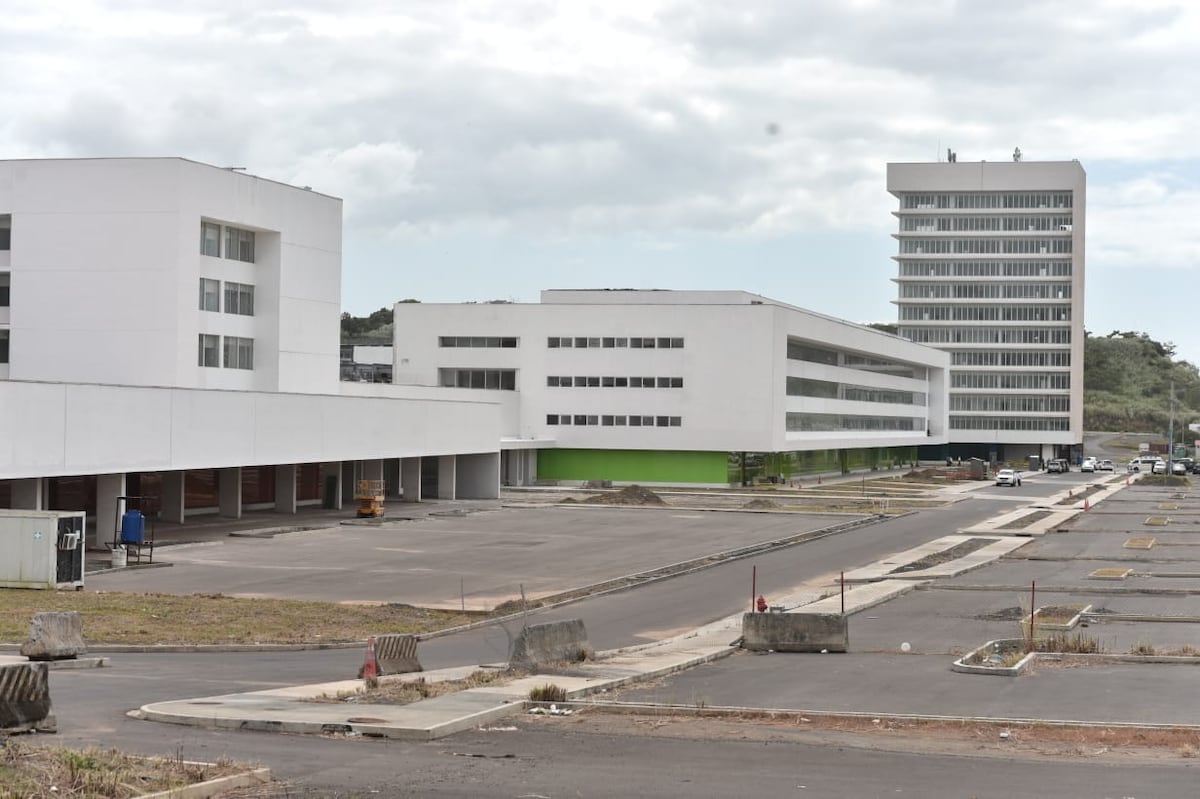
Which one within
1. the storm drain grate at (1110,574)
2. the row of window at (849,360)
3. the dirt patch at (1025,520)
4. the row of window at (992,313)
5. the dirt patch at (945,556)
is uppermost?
the row of window at (992,313)

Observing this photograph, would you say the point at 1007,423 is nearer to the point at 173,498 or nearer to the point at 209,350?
the point at 209,350

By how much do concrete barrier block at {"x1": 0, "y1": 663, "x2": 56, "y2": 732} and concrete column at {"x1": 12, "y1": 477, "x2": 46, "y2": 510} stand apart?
32299 mm

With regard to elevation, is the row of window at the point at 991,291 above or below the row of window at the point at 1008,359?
above

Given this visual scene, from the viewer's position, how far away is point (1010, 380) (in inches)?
7003

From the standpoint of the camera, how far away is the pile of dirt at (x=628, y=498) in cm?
8169

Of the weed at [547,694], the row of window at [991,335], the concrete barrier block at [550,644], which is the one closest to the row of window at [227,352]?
the concrete barrier block at [550,644]

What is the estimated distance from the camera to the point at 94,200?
63.2m

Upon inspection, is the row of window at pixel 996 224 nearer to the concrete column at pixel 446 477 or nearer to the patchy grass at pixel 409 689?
the concrete column at pixel 446 477

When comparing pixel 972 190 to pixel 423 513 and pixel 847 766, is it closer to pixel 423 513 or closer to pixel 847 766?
pixel 423 513

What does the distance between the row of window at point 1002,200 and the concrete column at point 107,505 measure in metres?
142

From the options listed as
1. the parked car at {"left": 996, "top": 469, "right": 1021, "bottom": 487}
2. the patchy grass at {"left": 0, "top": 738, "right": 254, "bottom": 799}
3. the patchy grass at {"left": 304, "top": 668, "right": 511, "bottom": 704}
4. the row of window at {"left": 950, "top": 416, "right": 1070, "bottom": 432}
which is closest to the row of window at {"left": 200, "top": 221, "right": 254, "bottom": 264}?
the patchy grass at {"left": 304, "top": 668, "right": 511, "bottom": 704}

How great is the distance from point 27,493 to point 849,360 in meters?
94.1

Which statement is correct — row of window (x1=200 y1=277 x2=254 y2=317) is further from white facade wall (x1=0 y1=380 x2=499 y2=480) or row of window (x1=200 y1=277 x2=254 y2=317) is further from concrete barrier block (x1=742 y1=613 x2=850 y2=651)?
concrete barrier block (x1=742 y1=613 x2=850 y2=651)

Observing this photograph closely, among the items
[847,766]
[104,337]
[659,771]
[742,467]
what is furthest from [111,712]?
[742,467]
